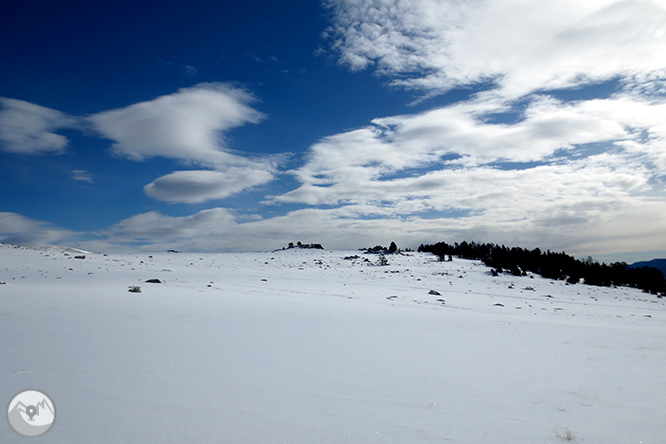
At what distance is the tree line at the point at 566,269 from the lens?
98.8ft

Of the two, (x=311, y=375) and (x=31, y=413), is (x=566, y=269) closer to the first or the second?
(x=311, y=375)

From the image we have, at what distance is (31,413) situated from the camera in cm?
282

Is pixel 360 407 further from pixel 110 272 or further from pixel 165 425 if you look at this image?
pixel 110 272

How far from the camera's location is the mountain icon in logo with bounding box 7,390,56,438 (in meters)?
2.60

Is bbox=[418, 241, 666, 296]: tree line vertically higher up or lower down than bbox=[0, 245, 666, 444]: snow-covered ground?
higher up

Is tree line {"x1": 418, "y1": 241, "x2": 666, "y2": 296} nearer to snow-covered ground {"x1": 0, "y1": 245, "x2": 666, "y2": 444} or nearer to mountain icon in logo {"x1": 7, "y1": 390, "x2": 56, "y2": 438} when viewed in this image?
snow-covered ground {"x1": 0, "y1": 245, "x2": 666, "y2": 444}

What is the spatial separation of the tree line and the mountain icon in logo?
28.0 meters

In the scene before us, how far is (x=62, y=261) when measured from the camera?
1750 centimetres

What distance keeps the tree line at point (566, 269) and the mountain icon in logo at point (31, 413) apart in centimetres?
2804

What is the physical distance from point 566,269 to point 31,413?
4060 cm

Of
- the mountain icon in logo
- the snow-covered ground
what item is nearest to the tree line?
the snow-covered ground

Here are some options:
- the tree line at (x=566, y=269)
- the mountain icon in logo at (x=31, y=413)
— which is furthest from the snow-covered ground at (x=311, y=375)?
the tree line at (x=566, y=269)

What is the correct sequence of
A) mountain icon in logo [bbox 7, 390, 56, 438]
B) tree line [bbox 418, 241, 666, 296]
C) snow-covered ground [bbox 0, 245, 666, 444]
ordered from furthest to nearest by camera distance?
tree line [bbox 418, 241, 666, 296] → snow-covered ground [bbox 0, 245, 666, 444] → mountain icon in logo [bbox 7, 390, 56, 438]

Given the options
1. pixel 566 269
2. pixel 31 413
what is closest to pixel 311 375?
pixel 31 413
